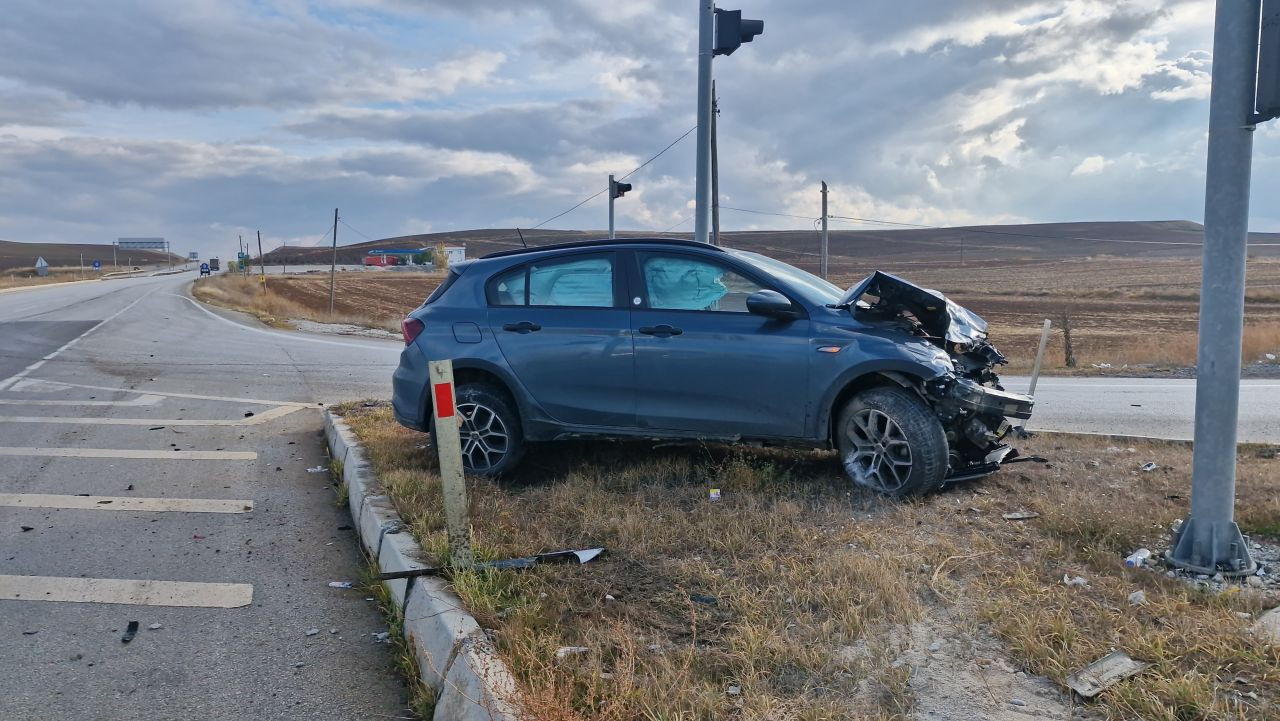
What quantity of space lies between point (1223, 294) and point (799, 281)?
2.60 m

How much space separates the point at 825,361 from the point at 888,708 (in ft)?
9.35

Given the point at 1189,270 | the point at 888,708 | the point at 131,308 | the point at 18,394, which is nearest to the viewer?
the point at 888,708

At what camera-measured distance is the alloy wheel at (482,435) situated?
21.1 ft

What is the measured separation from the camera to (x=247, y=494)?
6.60 metres

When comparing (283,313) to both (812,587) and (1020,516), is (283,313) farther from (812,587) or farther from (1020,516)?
(812,587)

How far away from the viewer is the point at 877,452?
5.61m

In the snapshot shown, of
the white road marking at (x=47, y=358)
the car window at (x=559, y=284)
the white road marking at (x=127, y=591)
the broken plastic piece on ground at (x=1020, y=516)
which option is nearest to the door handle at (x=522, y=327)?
the car window at (x=559, y=284)

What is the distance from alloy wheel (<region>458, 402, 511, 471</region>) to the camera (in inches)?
253

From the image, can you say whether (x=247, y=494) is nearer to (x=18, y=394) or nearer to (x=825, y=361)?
(x=825, y=361)

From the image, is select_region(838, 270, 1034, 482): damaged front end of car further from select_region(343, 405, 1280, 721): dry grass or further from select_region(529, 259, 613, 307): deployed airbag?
select_region(529, 259, 613, 307): deployed airbag

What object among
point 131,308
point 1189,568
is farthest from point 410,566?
point 131,308

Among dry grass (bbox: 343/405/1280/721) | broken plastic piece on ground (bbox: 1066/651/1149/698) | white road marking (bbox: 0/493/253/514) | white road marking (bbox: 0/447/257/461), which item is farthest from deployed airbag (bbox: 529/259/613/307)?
broken plastic piece on ground (bbox: 1066/651/1149/698)

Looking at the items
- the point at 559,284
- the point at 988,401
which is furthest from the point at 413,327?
the point at 988,401

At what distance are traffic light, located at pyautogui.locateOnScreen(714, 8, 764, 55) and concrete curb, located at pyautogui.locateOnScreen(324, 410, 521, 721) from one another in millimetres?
6639
